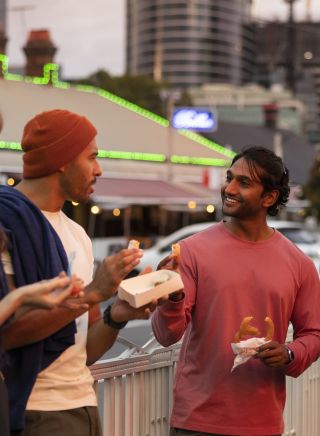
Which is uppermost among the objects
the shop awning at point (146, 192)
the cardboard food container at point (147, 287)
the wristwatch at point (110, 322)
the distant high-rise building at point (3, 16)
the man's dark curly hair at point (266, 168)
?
the distant high-rise building at point (3, 16)

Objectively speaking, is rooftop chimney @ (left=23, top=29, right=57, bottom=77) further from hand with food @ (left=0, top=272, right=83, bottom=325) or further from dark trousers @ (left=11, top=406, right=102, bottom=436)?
hand with food @ (left=0, top=272, right=83, bottom=325)

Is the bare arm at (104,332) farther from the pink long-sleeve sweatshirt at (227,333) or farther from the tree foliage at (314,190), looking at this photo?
the tree foliage at (314,190)

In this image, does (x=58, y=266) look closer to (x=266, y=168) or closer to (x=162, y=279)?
(x=162, y=279)

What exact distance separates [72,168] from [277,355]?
1065 mm

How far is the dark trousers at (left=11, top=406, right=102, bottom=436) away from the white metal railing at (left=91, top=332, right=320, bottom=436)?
2.87ft

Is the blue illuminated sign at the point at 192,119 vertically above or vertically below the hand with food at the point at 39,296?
below

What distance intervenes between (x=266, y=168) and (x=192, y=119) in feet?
111

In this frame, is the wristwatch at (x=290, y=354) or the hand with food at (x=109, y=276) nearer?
the hand with food at (x=109, y=276)

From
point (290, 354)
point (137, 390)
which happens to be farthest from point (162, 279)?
point (137, 390)

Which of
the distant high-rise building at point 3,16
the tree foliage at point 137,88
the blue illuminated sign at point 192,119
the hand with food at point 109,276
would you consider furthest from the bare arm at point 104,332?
the tree foliage at point 137,88

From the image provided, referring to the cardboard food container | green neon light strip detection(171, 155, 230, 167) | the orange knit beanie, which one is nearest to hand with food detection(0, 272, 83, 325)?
the cardboard food container

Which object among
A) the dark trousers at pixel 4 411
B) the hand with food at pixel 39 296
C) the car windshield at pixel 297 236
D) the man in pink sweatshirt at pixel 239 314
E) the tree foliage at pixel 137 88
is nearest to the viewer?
the hand with food at pixel 39 296

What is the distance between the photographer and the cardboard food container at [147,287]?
2.44 meters

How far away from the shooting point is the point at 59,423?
7.90 feet
